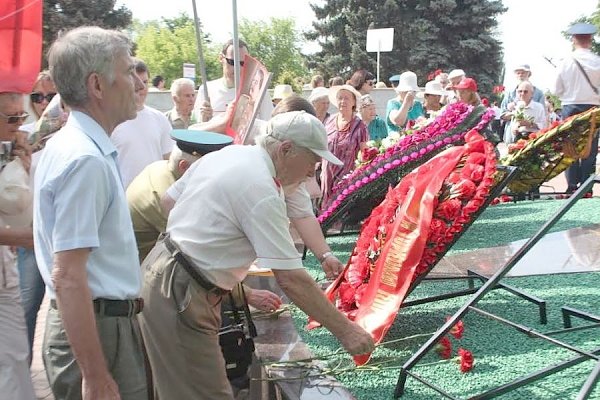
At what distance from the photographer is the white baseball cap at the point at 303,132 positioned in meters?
2.54

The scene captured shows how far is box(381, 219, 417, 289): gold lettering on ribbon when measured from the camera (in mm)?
3537

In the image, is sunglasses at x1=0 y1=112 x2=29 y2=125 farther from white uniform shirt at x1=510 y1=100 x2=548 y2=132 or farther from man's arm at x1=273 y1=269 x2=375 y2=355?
white uniform shirt at x1=510 y1=100 x2=548 y2=132

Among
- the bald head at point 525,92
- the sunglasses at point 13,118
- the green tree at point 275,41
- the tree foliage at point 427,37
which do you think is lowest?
the sunglasses at point 13,118

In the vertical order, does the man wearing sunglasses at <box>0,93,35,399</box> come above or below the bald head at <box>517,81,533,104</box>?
below

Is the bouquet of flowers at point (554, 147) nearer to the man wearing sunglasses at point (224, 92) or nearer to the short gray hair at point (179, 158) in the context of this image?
the short gray hair at point (179, 158)

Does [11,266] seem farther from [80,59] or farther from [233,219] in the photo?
[80,59]

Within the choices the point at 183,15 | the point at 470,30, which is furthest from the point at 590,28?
the point at 183,15

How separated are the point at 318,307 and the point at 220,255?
43cm

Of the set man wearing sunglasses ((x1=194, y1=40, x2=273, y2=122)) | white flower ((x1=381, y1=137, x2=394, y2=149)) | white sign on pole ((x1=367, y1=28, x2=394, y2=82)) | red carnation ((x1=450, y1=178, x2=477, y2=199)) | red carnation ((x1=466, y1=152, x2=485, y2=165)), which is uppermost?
white sign on pole ((x1=367, y1=28, x2=394, y2=82))

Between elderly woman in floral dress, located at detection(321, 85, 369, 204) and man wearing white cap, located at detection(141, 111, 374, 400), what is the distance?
3795mm

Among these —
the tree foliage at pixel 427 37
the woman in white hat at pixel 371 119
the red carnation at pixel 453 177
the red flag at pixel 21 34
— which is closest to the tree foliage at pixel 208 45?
the tree foliage at pixel 427 37

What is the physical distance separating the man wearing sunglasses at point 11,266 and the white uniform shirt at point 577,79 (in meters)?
7.00

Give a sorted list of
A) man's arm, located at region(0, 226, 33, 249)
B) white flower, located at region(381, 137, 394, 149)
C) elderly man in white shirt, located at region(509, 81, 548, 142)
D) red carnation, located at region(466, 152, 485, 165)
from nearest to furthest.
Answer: man's arm, located at region(0, 226, 33, 249), red carnation, located at region(466, 152, 485, 165), white flower, located at region(381, 137, 394, 149), elderly man in white shirt, located at region(509, 81, 548, 142)

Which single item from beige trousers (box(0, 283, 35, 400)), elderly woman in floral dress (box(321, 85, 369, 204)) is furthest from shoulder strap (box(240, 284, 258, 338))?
elderly woman in floral dress (box(321, 85, 369, 204))
